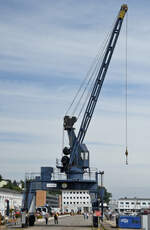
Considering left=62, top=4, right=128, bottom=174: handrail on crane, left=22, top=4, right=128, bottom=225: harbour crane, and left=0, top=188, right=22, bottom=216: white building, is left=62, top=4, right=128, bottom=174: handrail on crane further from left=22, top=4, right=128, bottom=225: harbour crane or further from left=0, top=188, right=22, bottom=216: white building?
left=0, top=188, right=22, bottom=216: white building

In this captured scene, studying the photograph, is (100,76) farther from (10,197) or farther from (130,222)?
(10,197)

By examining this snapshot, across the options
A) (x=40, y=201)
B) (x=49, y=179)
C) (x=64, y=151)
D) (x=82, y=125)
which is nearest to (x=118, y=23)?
(x=82, y=125)

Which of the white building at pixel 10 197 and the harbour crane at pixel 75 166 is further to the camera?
the white building at pixel 10 197

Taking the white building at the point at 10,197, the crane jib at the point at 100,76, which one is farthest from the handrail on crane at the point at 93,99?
the white building at the point at 10,197

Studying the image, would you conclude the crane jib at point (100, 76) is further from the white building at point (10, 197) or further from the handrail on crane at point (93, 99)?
the white building at point (10, 197)

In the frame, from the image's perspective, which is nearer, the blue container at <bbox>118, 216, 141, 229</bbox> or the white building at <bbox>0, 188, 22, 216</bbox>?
the blue container at <bbox>118, 216, 141, 229</bbox>

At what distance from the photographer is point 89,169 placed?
5606 cm

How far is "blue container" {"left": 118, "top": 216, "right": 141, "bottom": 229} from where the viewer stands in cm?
5131

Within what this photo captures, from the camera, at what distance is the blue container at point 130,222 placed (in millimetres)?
51312

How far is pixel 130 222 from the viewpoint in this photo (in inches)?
2041

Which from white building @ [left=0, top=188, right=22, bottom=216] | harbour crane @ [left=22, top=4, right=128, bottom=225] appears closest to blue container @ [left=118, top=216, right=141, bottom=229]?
harbour crane @ [left=22, top=4, right=128, bottom=225]

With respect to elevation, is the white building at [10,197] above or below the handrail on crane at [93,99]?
below

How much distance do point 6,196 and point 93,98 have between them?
248 feet

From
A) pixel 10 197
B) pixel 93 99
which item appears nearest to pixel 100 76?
pixel 93 99
